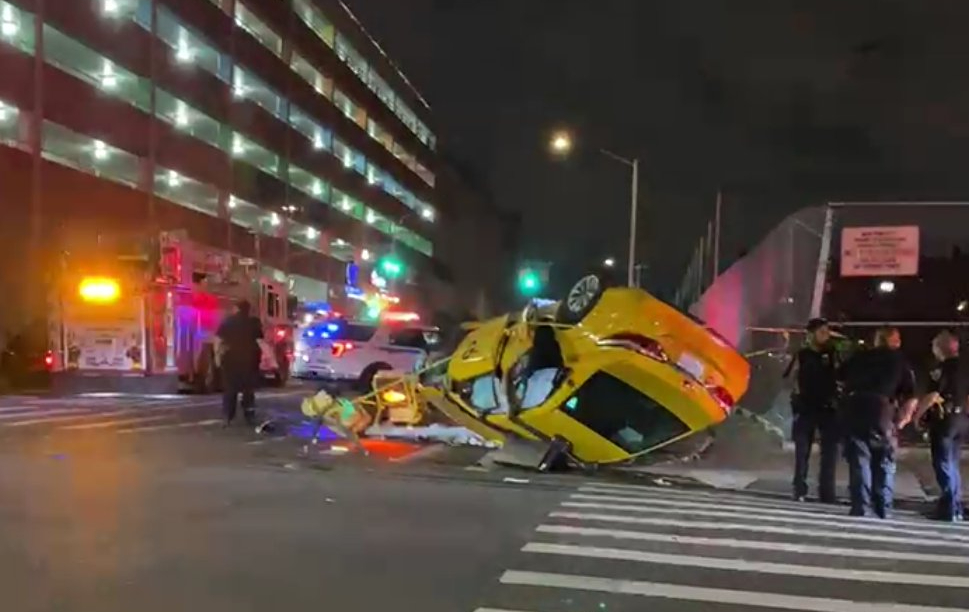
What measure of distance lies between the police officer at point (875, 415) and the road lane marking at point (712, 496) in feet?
1.44

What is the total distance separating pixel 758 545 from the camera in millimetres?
7777

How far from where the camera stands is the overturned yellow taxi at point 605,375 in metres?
11.1

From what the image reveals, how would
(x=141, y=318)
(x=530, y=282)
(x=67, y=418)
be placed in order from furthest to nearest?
(x=530, y=282), (x=141, y=318), (x=67, y=418)

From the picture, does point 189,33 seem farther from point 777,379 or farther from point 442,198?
point 442,198

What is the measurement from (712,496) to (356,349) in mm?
12493

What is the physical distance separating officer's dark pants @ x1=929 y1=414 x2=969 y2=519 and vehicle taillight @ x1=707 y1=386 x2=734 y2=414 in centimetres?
213

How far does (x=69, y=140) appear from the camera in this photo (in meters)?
39.4

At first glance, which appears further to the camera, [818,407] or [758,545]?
[818,407]

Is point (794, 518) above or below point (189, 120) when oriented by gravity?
below

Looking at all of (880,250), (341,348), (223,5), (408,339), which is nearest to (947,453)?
(880,250)

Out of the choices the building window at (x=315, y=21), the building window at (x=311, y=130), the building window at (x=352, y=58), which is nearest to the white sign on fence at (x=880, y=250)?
the building window at (x=311, y=130)

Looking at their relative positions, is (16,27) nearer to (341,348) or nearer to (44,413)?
(341,348)

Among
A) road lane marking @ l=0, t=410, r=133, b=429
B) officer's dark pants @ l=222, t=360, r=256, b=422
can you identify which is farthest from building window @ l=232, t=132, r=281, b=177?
officer's dark pants @ l=222, t=360, r=256, b=422

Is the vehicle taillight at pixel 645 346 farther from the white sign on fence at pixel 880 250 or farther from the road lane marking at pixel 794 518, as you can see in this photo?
the white sign on fence at pixel 880 250
